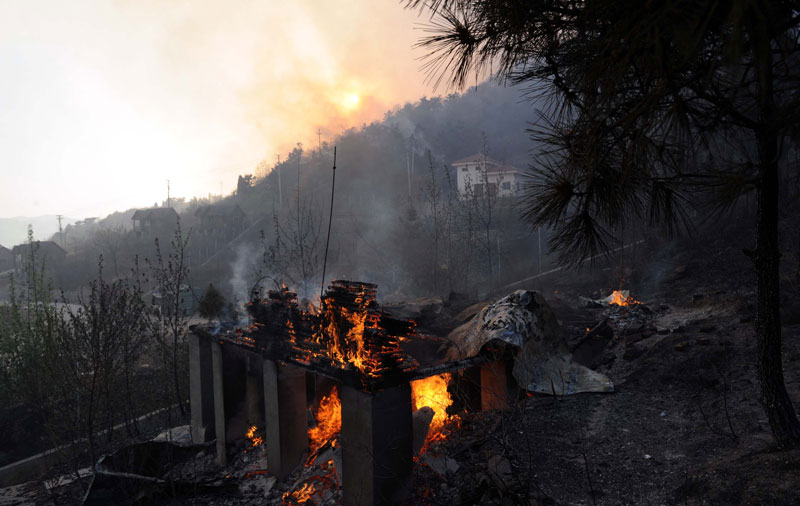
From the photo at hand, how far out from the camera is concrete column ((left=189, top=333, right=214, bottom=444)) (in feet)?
28.3

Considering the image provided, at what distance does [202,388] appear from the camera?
8.65 meters

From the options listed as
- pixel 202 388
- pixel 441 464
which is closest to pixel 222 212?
pixel 202 388

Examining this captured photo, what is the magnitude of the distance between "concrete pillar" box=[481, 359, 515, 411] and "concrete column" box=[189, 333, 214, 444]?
5.44 meters

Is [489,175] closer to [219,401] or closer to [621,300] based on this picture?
[621,300]

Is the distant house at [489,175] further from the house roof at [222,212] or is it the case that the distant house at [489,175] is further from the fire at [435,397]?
the fire at [435,397]

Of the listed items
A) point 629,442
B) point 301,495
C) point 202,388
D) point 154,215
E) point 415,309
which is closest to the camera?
point 629,442

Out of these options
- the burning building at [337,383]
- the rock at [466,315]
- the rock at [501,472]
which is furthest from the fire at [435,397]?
the rock at [466,315]

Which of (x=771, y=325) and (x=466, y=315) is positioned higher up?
(x=771, y=325)

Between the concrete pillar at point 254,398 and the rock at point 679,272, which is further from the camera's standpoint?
the rock at point 679,272

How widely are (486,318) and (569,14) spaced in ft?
15.2

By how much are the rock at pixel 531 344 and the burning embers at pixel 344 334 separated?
5.21 ft

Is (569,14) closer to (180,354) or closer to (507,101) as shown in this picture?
(180,354)

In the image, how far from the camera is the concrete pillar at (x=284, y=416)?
21.2ft

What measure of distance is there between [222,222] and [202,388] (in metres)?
36.9
